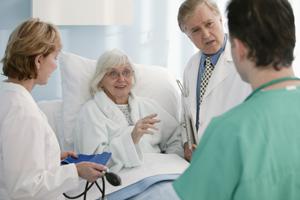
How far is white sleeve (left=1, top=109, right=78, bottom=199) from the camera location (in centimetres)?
146

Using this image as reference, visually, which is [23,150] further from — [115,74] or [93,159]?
[115,74]

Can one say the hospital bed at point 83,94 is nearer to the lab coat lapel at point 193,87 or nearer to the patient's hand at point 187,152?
the patient's hand at point 187,152

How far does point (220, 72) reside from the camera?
2.10 metres

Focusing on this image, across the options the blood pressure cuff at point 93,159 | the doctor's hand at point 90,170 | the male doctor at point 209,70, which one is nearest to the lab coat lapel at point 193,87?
the male doctor at point 209,70

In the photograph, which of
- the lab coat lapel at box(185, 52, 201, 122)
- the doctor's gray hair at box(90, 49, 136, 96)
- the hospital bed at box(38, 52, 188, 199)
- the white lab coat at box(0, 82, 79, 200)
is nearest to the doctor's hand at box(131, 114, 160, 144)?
the hospital bed at box(38, 52, 188, 199)

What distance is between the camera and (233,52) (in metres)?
1.03

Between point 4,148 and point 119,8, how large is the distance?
4.77 ft

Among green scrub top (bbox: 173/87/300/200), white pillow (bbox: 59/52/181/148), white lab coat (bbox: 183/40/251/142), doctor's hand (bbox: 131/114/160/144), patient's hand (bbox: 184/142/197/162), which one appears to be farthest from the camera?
white pillow (bbox: 59/52/181/148)

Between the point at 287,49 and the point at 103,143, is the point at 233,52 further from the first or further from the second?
the point at 103,143

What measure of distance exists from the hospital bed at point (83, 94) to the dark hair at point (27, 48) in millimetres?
686

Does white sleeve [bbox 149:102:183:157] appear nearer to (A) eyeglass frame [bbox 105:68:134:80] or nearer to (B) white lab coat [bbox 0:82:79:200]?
(A) eyeglass frame [bbox 105:68:134:80]

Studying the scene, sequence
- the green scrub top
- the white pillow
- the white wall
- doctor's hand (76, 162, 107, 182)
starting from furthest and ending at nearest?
1. the white wall
2. the white pillow
3. doctor's hand (76, 162, 107, 182)
4. the green scrub top

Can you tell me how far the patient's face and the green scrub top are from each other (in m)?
1.31

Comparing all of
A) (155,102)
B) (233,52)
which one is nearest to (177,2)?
(155,102)
